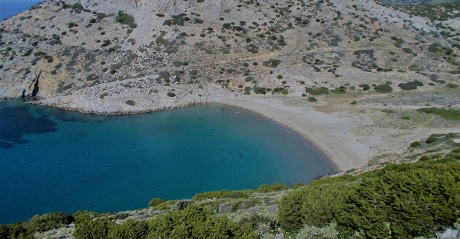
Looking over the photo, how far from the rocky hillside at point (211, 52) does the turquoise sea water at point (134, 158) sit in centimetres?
786

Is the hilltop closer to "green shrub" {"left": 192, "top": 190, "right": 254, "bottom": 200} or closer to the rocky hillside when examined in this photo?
the rocky hillside

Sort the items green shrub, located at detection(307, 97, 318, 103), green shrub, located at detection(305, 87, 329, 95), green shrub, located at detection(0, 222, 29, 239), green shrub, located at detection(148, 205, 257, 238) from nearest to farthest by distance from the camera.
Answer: green shrub, located at detection(148, 205, 257, 238) → green shrub, located at detection(0, 222, 29, 239) → green shrub, located at detection(307, 97, 318, 103) → green shrub, located at detection(305, 87, 329, 95)

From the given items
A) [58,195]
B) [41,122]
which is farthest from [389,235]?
[41,122]

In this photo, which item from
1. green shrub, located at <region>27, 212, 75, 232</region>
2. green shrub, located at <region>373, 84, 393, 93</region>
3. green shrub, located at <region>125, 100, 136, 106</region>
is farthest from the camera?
green shrub, located at <region>373, 84, 393, 93</region>

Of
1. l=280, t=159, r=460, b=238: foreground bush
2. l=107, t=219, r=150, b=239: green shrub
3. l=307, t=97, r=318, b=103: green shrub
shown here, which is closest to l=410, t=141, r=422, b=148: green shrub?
l=307, t=97, r=318, b=103: green shrub

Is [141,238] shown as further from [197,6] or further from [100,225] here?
[197,6]

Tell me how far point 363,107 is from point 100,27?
5904cm

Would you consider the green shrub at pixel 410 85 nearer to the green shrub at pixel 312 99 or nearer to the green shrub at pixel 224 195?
the green shrub at pixel 312 99

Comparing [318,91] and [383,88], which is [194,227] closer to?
[318,91]

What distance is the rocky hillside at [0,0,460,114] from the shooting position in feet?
196

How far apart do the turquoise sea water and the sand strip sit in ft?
5.34

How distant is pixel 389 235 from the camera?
13305 millimetres

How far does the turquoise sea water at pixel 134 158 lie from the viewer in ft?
98.6

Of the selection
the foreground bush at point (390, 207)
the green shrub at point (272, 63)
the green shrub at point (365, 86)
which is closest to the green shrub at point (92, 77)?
the green shrub at point (272, 63)
